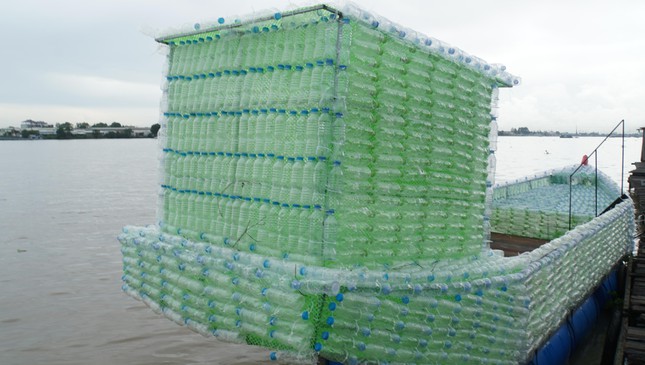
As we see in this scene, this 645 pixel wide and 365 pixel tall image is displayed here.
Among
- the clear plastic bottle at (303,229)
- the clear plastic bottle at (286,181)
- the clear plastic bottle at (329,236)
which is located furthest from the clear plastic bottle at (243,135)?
the clear plastic bottle at (329,236)

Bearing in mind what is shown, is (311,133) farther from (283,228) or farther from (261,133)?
(283,228)

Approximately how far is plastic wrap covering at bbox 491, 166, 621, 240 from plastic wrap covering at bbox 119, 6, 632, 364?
688 centimetres

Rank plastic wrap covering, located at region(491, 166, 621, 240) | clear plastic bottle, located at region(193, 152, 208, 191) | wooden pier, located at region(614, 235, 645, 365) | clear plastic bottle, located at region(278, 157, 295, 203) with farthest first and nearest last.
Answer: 1. plastic wrap covering, located at region(491, 166, 621, 240)
2. wooden pier, located at region(614, 235, 645, 365)
3. clear plastic bottle, located at region(193, 152, 208, 191)
4. clear plastic bottle, located at region(278, 157, 295, 203)

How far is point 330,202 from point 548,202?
38.6ft

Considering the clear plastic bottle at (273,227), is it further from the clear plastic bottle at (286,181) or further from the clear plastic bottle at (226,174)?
the clear plastic bottle at (226,174)

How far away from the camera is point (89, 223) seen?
20.7m

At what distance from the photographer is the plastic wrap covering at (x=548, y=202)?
13.1 metres

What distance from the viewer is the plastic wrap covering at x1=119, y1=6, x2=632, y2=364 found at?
469 centimetres

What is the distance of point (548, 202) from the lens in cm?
1477

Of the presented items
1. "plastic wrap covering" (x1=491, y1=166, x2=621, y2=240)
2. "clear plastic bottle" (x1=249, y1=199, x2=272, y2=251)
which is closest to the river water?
"clear plastic bottle" (x1=249, y1=199, x2=272, y2=251)

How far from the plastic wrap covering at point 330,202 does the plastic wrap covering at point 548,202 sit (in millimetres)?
6883

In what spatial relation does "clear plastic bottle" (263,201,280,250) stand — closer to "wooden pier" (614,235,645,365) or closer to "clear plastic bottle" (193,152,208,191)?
"clear plastic bottle" (193,152,208,191)

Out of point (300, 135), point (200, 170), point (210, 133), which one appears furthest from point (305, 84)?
point (200, 170)

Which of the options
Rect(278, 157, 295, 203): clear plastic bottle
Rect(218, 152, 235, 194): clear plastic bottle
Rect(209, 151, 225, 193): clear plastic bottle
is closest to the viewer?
Rect(278, 157, 295, 203): clear plastic bottle
